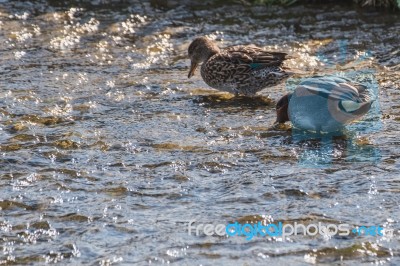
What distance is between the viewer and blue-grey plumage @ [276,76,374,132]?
7.23m

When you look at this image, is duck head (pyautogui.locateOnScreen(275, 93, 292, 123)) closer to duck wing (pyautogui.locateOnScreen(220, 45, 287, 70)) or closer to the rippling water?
the rippling water

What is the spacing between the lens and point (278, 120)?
788cm

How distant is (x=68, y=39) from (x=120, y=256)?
5598mm

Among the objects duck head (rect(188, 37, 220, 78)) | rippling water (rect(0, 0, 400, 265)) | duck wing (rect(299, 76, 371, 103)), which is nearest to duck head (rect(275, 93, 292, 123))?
rippling water (rect(0, 0, 400, 265))

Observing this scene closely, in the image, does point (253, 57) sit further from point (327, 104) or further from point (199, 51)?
point (327, 104)

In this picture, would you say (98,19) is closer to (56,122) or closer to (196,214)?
(56,122)

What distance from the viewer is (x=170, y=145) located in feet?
24.1

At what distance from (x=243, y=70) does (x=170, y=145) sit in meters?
2.07

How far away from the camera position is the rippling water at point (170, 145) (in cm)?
552

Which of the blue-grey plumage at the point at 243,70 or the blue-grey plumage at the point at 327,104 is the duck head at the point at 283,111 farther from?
the blue-grey plumage at the point at 243,70

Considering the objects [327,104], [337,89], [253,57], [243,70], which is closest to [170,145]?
[327,104]

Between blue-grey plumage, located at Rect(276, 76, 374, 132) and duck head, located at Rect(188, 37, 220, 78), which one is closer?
blue-grey plumage, located at Rect(276, 76, 374, 132)

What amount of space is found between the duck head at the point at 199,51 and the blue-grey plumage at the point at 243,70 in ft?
0.23

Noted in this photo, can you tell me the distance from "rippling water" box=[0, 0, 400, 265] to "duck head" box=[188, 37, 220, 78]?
0.65 feet
